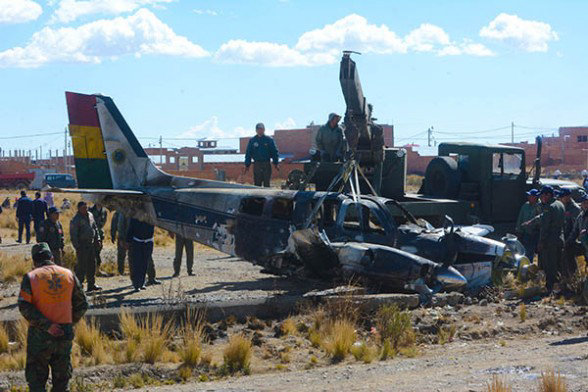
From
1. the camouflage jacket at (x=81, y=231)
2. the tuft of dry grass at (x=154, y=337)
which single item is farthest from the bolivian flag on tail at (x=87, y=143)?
the tuft of dry grass at (x=154, y=337)

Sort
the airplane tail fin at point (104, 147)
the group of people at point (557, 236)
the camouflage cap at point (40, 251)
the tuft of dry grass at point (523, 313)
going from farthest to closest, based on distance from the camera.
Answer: the airplane tail fin at point (104, 147) < the group of people at point (557, 236) < the tuft of dry grass at point (523, 313) < the camouflage cap at point (40, 251)

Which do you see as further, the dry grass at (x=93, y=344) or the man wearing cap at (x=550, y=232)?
the man wearing cap at (x=550, y=232)

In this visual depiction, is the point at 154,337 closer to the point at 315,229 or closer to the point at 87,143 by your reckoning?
the point at 315,229

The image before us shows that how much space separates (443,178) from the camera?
20.3 m

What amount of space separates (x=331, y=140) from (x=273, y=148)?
7.05ft

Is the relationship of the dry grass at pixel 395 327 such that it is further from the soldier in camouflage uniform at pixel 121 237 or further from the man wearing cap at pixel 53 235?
the man wearing cap at pixel 53 235

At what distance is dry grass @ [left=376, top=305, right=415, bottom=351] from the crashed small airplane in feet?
4.58

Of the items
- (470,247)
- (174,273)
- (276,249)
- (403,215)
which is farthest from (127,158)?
(470,247)

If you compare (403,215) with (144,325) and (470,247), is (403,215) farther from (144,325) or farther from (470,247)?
(144,325)

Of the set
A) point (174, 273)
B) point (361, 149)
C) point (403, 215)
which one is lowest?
point (174, 273)

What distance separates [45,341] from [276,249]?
698cm

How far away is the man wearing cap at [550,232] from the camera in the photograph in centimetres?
1409

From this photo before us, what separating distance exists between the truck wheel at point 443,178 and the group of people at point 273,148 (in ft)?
9.47

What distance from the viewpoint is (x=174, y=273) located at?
58.2 ft
